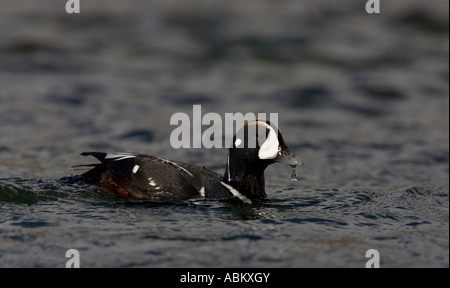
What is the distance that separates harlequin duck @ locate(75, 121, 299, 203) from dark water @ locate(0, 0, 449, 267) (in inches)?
8.7

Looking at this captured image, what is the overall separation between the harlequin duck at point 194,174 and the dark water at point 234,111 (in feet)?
0.72

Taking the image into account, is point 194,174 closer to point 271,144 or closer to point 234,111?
point 271,144

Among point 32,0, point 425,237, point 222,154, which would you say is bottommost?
point 425,237

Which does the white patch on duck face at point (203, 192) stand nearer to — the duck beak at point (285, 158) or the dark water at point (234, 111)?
the dark water at point (234, 111)

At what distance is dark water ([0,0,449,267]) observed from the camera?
25.7ft

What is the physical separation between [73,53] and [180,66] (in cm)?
235

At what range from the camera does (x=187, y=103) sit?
48.3 feet

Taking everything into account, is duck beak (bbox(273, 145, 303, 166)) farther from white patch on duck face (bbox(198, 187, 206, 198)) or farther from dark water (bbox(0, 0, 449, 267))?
white patch on duck face (bbox(198, 187, 206, 198))

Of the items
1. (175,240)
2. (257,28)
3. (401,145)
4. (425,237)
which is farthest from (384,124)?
(175,240)

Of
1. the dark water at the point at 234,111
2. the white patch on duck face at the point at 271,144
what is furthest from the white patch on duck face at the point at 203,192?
the white patch on duck face at the point at 271,144

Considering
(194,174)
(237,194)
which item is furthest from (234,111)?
(194,174)

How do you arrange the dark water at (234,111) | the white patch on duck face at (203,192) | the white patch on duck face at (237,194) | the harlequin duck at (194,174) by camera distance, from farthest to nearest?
the white patch on duck face at (237,194) → the white patch on duck face at (203,192) → the harlequin duck at (194,174) → the dark water at (234,111)

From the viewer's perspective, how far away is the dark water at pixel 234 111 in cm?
783

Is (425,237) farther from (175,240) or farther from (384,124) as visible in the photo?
(384,124)
